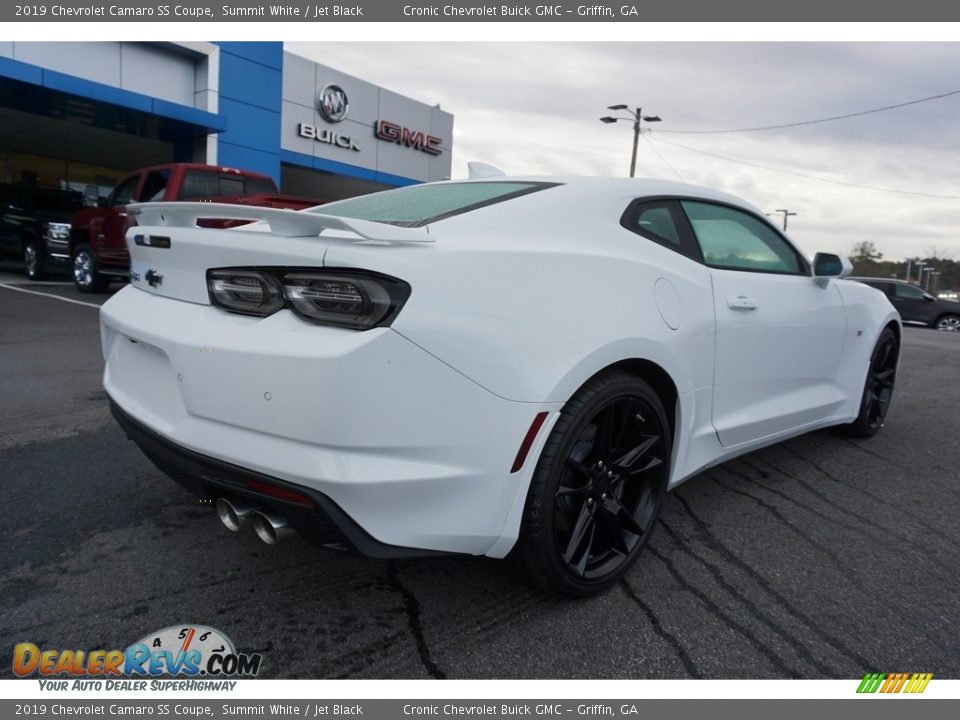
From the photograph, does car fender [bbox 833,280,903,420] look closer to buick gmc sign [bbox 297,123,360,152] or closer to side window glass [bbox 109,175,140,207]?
side window glass [bbox 109,175,140,207]

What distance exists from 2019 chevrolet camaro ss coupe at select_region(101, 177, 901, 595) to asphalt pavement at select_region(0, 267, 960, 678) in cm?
25

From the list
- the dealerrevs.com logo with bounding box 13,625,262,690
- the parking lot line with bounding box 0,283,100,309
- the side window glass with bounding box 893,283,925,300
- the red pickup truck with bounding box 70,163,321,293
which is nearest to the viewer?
the dealerrevs.com logo with bounding box 13,625,262,690

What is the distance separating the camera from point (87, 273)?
1088cm

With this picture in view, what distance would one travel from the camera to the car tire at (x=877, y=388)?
4387 millimetres

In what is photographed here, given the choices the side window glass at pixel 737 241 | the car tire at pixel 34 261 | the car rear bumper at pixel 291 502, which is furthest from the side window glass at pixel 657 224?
the car tire at pixel 34 261

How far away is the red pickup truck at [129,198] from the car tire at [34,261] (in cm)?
235

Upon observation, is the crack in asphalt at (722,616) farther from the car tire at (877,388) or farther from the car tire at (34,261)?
the car tire at (34,261)

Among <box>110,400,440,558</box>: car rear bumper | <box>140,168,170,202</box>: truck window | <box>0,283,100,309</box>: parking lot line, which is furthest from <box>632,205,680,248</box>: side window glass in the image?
<box>0,283,100,309</box>: parking lot line

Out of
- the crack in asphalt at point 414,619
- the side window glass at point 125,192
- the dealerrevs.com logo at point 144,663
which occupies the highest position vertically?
the side window glass at point 125,192

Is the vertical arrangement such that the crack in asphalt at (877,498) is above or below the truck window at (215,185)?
below

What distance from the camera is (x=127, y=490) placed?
10.1 ft

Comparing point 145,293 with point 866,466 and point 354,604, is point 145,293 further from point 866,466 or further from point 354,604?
point 866,466

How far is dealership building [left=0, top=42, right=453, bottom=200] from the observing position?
1372 cm

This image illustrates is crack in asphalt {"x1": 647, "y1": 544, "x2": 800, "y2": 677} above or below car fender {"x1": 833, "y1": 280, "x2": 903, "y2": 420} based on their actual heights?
below
